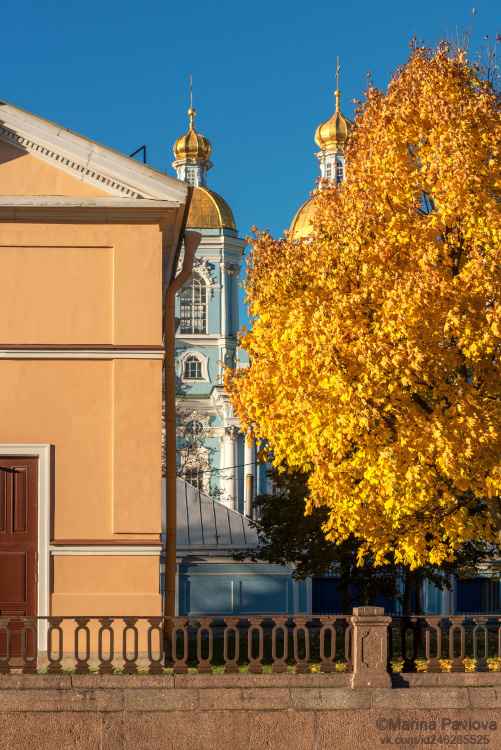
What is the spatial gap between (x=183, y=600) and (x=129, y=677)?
676 inches

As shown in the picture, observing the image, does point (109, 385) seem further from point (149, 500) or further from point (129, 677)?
point (129, 677)

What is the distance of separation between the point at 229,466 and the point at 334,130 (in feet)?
87.1

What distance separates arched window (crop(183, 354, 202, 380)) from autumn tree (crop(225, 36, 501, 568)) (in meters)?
43.8

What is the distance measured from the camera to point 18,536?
489 inches

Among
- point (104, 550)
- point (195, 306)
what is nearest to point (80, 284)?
point (104, 550)

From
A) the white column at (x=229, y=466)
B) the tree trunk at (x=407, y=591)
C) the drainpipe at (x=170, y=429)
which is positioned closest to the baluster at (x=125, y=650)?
the drainpipe at (x=170, y=429)

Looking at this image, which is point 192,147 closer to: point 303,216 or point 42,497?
point 303,216

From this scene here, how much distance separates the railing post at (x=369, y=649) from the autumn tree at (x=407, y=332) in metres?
2.22

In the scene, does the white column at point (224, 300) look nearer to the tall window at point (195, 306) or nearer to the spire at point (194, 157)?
the tall window at point (195, 306)

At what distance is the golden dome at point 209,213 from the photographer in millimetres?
59531

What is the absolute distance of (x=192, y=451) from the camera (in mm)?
→ 47219

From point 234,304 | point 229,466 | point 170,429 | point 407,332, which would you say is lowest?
point 229,466

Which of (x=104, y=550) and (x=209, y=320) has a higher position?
(x=209, y=320)

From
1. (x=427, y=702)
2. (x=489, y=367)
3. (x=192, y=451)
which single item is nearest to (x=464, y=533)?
(x=489, y=367)
